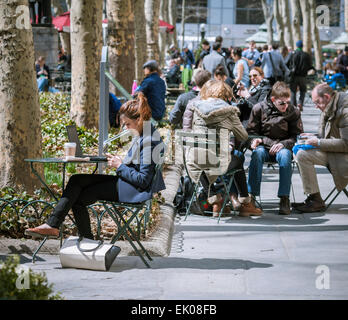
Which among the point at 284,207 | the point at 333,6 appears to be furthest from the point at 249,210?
the point at 333,6

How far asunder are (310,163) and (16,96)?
3543 millimetres

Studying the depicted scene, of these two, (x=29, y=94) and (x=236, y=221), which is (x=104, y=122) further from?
(x=236, y=221)

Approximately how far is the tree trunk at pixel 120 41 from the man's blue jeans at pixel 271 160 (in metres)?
Result: 6.40

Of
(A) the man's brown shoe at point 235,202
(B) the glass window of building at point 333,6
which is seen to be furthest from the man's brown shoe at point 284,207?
(B) the glass window of building at point 333,6

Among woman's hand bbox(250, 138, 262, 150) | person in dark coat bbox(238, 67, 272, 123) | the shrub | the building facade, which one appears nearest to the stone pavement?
woman's hand bbox(250, 138, 262, 150)

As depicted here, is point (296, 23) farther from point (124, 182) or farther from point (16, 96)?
point (124, 182)

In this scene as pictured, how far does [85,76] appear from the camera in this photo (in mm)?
12500

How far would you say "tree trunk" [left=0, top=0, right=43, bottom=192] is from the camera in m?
7.44

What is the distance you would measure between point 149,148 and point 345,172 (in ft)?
10.5

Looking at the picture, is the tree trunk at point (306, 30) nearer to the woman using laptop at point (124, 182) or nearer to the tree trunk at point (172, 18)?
the tree trunk at point (172, 18)

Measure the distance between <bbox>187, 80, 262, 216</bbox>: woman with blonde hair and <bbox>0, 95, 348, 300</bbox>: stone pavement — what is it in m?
0.27

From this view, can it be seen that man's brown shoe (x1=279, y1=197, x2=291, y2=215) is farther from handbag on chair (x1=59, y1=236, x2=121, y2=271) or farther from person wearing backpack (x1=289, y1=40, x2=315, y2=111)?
person wearing backpack (x1=289, y1=40, x2=315, y2=111)

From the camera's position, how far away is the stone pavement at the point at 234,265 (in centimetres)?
546
